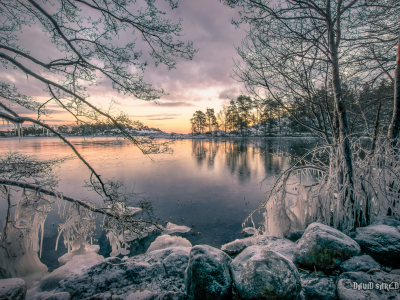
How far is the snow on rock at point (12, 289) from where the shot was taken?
2309mm

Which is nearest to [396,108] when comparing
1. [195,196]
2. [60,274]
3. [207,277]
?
[207,277]

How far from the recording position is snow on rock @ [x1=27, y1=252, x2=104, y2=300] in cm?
319

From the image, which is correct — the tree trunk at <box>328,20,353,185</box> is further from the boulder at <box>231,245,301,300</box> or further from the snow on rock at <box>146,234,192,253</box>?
the snow on rock at <box>146,234,192,253</box>

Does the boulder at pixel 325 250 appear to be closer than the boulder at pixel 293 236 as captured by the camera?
Yes

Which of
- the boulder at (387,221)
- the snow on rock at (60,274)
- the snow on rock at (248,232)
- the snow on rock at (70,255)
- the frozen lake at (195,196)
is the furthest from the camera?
the snow on rock at (248,232)

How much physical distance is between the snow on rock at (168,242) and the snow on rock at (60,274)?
1.43 m

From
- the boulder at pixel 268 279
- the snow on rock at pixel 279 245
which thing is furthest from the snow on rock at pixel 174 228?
the boulder at pixel 268 279

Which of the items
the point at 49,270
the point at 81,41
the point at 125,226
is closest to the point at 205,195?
the point at 125,226

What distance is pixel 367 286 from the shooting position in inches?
80.0

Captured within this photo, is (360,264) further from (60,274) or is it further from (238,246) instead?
(60,274)

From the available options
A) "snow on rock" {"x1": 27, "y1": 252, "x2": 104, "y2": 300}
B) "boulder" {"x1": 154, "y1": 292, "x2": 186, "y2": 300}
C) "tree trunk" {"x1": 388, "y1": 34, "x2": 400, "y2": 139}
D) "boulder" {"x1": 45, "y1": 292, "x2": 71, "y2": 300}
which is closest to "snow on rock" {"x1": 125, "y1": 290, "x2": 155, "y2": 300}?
"boulder" {"x1": 154, "y1": 292, "x2": 186, "y2": 300}

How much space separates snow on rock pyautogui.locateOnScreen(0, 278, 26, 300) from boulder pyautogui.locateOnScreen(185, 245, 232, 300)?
2.32 m

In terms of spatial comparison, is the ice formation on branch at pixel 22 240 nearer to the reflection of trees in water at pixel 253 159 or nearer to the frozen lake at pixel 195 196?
the frozen lake at pixel 195 196

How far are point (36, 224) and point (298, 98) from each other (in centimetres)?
651
